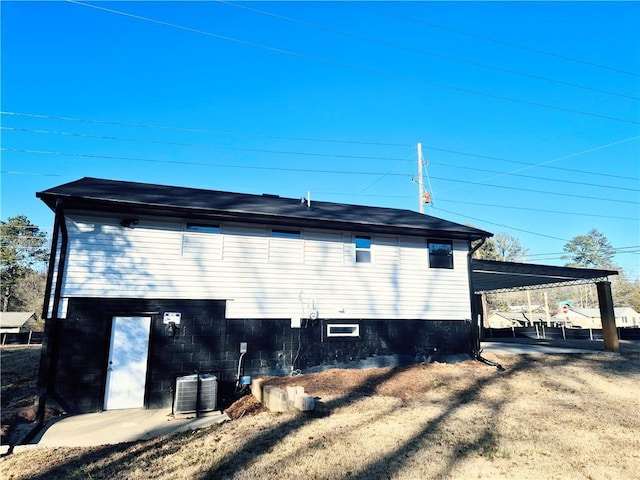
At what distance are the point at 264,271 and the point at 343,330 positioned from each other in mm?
2805

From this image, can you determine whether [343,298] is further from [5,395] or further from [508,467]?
[5,395]

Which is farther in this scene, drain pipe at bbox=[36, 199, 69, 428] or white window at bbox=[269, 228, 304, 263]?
white window at bbox=[269, 228, 304, 263]

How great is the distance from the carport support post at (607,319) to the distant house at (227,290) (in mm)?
7139

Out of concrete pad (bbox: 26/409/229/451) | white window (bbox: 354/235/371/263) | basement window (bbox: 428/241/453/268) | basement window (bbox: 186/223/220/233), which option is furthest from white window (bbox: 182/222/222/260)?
basement window (bbox: 428/241/453/268)

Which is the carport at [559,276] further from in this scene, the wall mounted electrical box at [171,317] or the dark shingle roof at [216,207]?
the wall mounted electrical box at [171,317]

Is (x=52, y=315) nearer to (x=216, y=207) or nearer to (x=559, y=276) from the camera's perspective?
(x=216, y=207)

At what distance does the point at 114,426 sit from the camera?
24.8 feet

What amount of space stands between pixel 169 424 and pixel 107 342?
8.56ft

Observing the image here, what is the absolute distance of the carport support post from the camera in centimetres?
1507

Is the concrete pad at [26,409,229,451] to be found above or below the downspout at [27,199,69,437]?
below

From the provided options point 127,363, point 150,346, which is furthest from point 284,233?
point 127,363

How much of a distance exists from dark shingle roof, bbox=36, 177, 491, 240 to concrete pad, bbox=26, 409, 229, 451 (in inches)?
180

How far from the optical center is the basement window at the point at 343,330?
1093 centimetres

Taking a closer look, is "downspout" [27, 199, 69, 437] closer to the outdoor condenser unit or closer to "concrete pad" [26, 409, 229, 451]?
"concrete pad" [26, 409, 229, 451]
